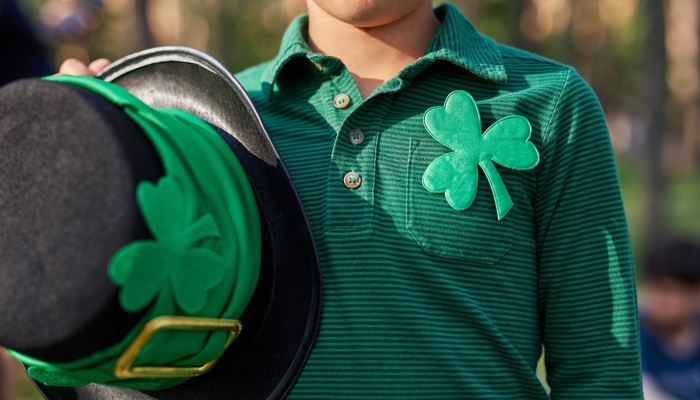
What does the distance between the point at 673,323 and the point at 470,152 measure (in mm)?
2951

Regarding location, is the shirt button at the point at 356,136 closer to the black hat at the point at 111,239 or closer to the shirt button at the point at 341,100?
the shirt button at the point at 341,100

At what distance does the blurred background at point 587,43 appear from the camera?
436cm

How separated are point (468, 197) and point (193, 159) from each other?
48 cm

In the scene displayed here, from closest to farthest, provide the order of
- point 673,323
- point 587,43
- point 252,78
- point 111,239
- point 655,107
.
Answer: point 111,239
point 252,78
point 673,323
point 655,107
point 587,43

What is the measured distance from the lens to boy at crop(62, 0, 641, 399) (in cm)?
129

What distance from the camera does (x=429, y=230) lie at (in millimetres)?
1299

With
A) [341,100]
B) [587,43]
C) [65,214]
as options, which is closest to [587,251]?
[341,100]

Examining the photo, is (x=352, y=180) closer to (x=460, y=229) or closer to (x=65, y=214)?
(x=460, y=229)

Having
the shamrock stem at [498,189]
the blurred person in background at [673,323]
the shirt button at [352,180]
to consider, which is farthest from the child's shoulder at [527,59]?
the blurred person in background at [673,323]

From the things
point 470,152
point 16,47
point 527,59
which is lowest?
point 16,47

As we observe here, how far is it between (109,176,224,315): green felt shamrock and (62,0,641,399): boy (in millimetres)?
310

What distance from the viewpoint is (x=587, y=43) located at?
71.3 feet

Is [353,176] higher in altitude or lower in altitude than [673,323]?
higher

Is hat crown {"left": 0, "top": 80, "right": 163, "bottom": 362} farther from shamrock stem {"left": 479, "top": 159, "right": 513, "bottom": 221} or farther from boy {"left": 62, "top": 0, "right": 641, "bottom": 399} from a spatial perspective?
shamrock stem {"left": 479, "top": 159, "right": 513, "bottom": 221}
